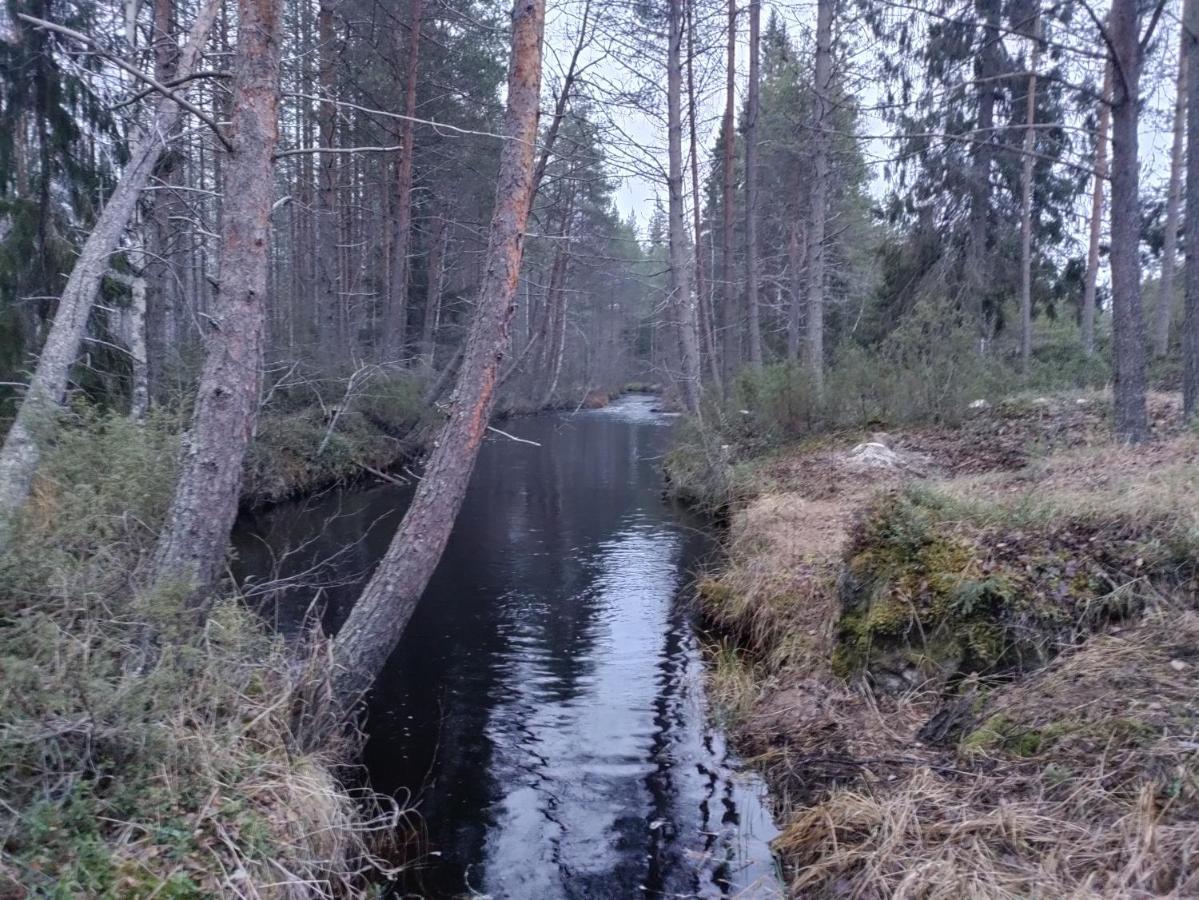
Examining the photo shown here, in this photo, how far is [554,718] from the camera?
725 cm

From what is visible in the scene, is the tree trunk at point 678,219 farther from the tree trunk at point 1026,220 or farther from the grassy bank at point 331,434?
the tree trunk at point 1026,220

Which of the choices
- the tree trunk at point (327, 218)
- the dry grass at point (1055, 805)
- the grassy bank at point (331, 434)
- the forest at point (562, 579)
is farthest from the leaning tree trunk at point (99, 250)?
the dry grass at point (1055, 805)

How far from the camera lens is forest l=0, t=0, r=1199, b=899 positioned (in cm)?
423

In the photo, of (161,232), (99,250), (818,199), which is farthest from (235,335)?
(818,199)

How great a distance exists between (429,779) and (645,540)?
7704 mm

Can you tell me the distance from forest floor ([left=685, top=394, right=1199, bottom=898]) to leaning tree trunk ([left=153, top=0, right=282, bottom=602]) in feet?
13.4

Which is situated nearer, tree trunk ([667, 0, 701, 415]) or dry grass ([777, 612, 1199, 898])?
dry grass ([777, 612, 1199, 898])

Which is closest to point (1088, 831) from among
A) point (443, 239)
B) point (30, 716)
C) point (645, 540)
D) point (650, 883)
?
point (650, 883)

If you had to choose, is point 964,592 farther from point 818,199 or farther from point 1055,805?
point 818,199

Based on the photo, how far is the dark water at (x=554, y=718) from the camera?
5262mm

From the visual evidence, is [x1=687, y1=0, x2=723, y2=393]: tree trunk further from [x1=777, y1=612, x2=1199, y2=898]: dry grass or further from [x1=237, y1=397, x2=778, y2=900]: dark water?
[x1=777, y1=612, x2=1199, y2=898]: dry grass

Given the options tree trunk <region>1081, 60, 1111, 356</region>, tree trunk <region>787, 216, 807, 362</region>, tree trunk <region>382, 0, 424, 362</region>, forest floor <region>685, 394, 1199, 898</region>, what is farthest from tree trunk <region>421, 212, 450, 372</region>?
forest floor <region>685, 394, 1199, 898</region>

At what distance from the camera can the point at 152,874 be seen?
3.73 m

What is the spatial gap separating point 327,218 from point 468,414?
16763 millimetres
